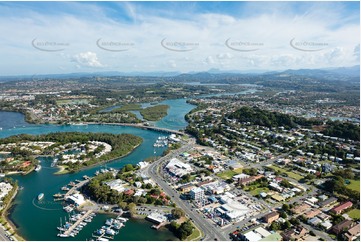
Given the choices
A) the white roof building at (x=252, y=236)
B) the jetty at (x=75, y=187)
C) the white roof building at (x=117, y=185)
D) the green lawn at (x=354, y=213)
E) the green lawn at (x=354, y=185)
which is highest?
the white roof building at (x=117, y=185)

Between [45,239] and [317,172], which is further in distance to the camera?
[317,172]

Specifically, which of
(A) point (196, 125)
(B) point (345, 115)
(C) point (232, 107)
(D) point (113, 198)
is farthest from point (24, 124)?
(B) point (345, 115)

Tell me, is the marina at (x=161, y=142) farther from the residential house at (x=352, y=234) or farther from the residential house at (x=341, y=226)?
the residential house at (x=352, y=234)

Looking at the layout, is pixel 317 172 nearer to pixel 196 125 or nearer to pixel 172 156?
pixel 172 156

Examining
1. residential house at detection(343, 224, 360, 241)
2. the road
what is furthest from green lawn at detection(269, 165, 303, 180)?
the road

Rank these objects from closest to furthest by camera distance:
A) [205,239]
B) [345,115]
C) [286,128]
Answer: [205,239] < [286,128] < [345,115]

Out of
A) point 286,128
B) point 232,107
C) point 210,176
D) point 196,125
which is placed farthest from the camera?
point 232,107

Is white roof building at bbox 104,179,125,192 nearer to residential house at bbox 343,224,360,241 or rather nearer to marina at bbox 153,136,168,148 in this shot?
marina at bbox 153,136,168,148

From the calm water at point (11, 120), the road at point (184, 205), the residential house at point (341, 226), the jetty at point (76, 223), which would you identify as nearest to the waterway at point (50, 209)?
the jetty at point (76, 223)

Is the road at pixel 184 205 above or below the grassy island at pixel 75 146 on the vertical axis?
below
